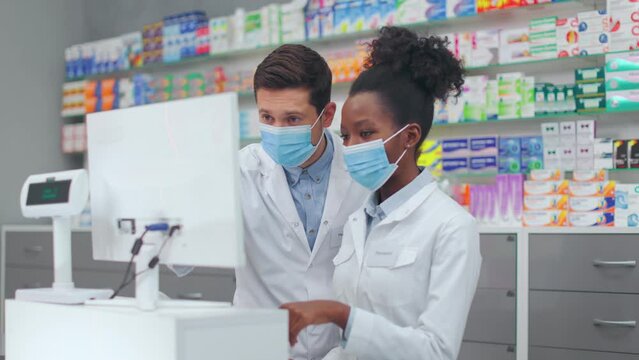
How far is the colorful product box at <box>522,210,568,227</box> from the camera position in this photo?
401 centimetres

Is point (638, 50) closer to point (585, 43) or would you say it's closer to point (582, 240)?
point (585, 43)

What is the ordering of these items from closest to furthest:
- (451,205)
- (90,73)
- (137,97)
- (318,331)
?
(451,205) < (318,331) < (137,97) < (90,73)

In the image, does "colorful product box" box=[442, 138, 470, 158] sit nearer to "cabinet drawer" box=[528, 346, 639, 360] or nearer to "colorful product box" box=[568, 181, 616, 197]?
"colorful product box" box=[568, 181, 616, 197]

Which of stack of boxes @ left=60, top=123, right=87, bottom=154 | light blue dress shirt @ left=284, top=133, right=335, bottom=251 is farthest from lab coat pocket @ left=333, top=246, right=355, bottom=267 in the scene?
stack of boxes @ left=60, top=123, right=87, bottom=154

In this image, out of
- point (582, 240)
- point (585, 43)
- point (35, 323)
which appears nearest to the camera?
point (35, 323)

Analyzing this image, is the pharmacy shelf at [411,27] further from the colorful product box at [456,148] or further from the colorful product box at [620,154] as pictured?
the colorful product box at [620,154]

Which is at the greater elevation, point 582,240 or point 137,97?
point 137,97

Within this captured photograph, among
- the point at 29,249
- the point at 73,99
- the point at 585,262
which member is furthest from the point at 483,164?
the point at 73,99

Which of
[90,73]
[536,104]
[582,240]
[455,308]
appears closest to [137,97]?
[90,73]

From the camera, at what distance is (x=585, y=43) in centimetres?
409

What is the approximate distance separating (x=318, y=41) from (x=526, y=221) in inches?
75.3

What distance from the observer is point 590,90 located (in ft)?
13.3

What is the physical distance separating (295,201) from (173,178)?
0.80 meters

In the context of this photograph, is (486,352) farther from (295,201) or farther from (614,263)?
(295,201)
